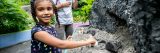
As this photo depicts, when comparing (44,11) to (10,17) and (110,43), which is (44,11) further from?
(10,17)

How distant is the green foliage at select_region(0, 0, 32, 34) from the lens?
21.9ft

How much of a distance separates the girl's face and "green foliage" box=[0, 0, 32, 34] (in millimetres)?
3897

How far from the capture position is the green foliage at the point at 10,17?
667cm

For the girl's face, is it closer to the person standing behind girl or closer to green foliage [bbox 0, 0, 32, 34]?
the person standing behind girl

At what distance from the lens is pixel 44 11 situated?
9.22 ft

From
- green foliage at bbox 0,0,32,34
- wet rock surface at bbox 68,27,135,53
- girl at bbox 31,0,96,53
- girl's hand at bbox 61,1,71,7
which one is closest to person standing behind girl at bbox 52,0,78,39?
girl's hand at bbox 61,1,71,7

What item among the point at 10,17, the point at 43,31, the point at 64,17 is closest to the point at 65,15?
the point at 64,17

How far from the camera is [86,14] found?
4508mm

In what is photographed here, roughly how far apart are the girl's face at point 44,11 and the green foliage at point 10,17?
390cm

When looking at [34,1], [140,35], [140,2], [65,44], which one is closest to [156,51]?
[140,35]

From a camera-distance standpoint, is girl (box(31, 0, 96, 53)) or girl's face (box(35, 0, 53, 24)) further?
girl's face (box(35, 0, 53, 24))

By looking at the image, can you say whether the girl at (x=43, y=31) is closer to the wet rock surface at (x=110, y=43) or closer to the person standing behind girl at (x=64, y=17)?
the wet rock surface at (x=110, y=43)

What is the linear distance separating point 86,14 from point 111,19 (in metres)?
1.29

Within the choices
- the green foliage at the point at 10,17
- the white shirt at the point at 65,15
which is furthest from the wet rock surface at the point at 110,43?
the green foliage at the point at 10,17
